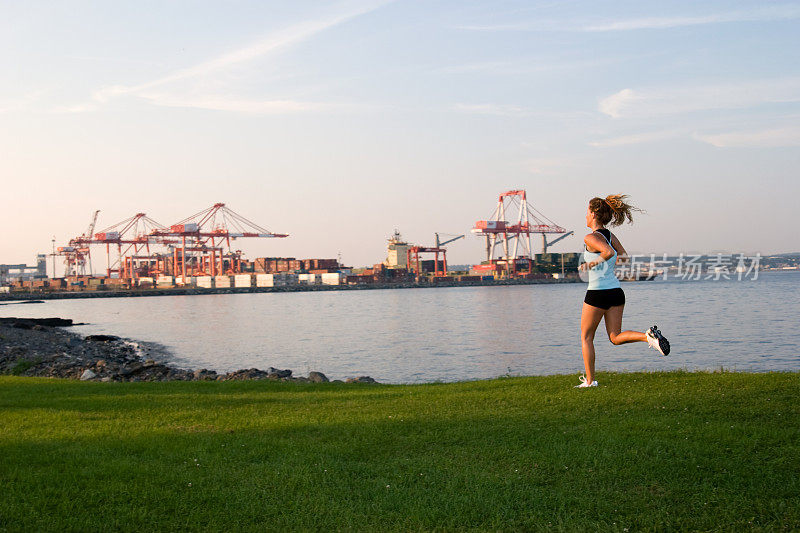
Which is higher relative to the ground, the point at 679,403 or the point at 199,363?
the point at 679,403

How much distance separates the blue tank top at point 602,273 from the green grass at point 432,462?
3.45ft

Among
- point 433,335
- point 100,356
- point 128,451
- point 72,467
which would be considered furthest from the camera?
point 433,335

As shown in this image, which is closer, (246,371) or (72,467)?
(72,467)

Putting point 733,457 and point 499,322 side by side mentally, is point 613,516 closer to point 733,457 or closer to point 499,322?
point 733,457

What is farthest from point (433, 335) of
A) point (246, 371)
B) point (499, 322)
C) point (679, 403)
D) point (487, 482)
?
point (487, 482)

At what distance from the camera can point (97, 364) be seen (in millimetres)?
16172

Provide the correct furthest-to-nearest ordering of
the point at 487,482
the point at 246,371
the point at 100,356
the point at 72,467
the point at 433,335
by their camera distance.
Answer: the point at 433,335, the point at 100,356, the point at 246,371, the point at 72,467, the point at 487,482

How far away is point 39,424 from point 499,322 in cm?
2794

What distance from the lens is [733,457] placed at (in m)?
4.11

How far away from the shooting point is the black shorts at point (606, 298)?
613 cm

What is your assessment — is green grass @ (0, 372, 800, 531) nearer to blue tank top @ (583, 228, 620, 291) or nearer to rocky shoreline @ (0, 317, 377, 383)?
blue tank top @ (583, 228, 620, 291)

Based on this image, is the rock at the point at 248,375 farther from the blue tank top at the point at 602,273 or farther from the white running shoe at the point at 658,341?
the white running shoe at the point at 658,341

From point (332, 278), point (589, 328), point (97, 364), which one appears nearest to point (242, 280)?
point (332, 278)

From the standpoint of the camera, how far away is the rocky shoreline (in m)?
14.0
